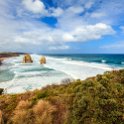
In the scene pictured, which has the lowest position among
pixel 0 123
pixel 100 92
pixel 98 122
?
pixel 0 123

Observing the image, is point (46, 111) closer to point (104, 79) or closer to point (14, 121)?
point (14, 121)

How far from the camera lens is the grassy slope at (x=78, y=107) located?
5434 millimetres

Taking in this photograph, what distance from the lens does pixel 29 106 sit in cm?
656

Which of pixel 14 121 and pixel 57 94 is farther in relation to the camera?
pixel 57 94

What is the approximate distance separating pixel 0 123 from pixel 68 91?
2682 millimetres

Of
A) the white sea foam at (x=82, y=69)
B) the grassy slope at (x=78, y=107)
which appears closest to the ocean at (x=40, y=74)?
the white sea foam at (x=82, y=69)

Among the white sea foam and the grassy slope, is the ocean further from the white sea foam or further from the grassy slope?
the grassy slope

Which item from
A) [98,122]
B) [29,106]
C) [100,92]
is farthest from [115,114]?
[29,106]

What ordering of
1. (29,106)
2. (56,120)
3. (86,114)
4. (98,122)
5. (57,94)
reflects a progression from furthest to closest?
(57,94) → (29,106) → (56,120) → (86,114) → (98,122)

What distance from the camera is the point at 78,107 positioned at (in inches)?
230

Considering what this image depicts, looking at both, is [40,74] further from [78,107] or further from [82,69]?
[78,107]

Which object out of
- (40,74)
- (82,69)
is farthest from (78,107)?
(82,69)

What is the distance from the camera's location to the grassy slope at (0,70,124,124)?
543 centimetres

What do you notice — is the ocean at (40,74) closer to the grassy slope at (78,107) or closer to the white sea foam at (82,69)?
the white sea foam at (82,69)
